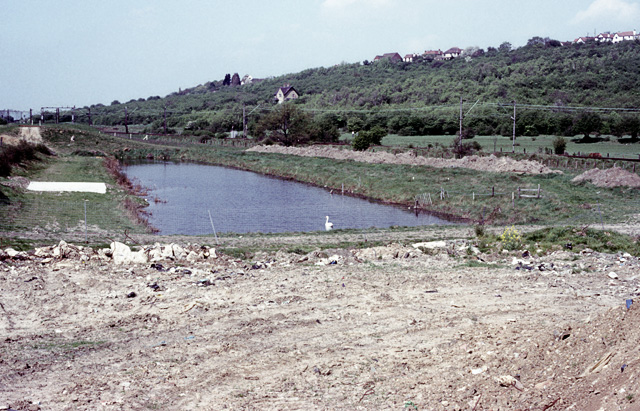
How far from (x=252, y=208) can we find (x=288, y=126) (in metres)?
47.0

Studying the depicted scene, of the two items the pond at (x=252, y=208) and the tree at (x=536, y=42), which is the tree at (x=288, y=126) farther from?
the tree at (x=536, y=42)

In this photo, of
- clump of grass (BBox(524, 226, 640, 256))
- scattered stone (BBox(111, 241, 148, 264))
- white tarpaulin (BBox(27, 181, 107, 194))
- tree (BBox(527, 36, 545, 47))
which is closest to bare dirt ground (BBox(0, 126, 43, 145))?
white tarpaulin (BBox(27, 181, 107, 194))

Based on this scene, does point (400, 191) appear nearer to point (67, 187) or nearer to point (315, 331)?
point (67, 187)

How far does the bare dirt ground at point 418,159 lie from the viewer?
153 ft

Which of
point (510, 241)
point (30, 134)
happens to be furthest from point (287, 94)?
point (510, 241)

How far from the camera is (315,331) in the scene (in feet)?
39.4

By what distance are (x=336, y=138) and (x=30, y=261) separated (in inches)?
2866

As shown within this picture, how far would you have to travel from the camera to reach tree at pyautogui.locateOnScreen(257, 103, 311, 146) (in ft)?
275

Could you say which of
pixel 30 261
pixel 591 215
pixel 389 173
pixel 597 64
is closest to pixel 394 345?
pixel 30 261

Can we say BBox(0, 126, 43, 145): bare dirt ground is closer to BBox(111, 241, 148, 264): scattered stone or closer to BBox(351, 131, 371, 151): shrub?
BBox(351, 131, 371, 151): shrub

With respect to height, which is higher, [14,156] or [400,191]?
[14,156]

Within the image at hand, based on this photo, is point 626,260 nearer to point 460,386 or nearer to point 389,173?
point 460,386

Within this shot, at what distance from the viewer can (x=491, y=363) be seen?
9461 millimetres

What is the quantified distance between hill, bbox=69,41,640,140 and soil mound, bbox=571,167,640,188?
3377 centimetres
